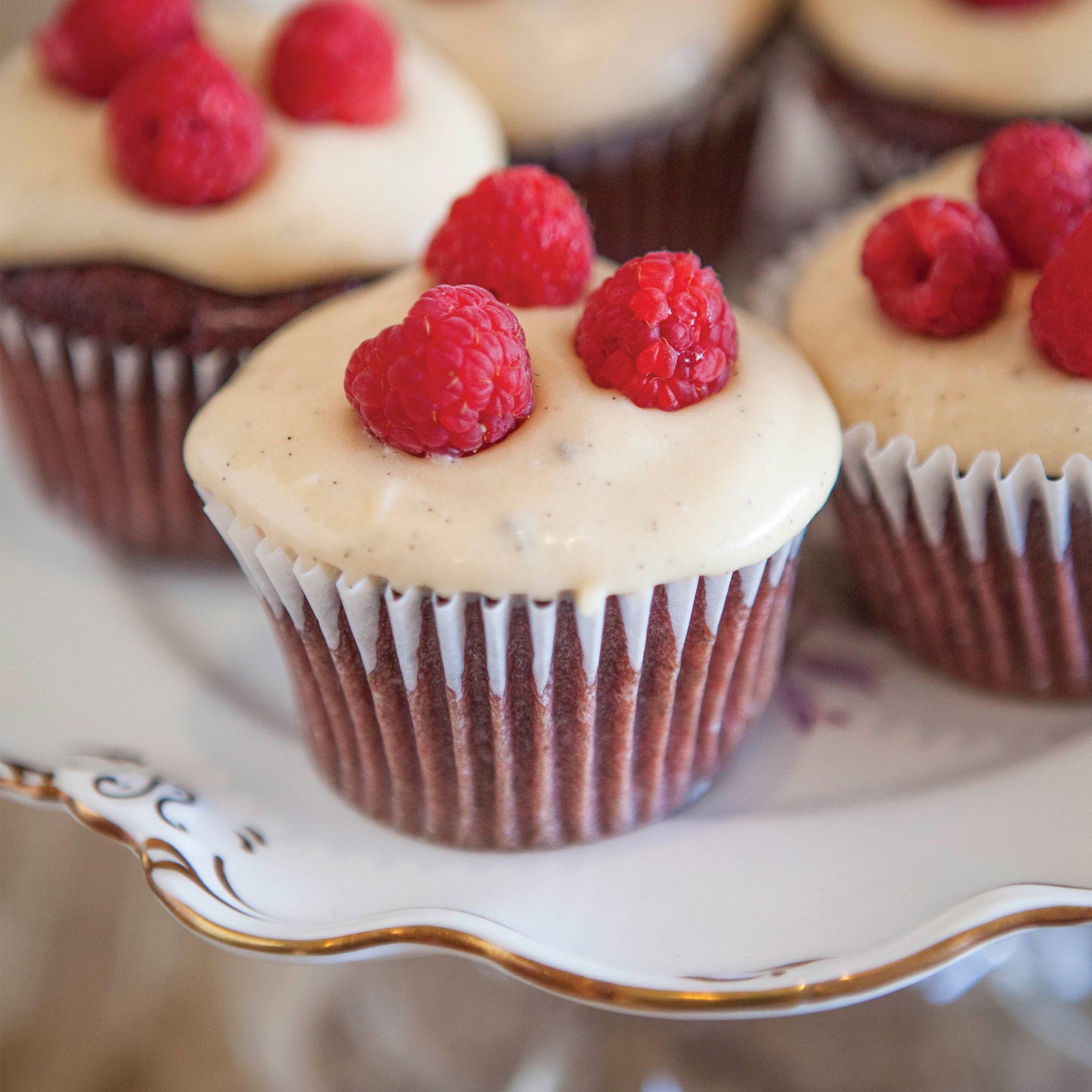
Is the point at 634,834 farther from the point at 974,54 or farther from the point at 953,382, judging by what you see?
the point at 974,54

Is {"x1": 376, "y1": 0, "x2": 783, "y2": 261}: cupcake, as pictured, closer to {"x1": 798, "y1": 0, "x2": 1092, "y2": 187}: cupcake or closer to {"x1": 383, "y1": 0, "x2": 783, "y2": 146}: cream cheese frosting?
{"x1": 383, "y1": 0, "x2": 783, "y2": 146}: cream cheese frosting

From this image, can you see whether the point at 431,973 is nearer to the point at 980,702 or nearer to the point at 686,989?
the point at 686,989

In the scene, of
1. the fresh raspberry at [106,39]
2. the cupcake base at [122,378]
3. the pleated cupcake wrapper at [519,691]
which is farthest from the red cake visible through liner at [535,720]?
the fresh raspberry at [106,39]

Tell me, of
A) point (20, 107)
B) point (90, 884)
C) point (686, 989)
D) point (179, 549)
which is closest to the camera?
point (686, 989)

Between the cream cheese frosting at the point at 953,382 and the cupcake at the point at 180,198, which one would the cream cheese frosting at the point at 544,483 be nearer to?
the cream cheese frosting at the point at 953,382

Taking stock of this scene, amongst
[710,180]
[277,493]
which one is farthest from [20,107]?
[710,180]

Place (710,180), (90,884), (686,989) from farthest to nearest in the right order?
(710,180) < (90,884) < (686,989)

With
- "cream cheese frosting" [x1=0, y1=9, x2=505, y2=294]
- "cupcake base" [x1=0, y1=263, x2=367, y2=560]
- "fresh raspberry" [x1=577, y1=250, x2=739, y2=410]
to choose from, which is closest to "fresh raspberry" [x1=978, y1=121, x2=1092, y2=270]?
"fresh raspberry" [x1=577, y1=250, x2=739, y2=410]

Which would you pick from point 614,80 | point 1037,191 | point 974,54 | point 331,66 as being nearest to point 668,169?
point 614,80
